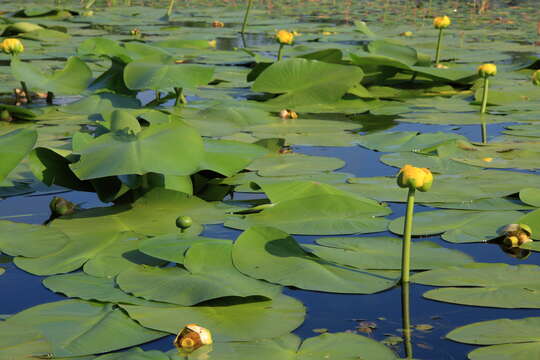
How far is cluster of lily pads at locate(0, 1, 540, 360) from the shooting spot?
127 centimetres

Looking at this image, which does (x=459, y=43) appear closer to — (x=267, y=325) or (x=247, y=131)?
(x=247, y=131)

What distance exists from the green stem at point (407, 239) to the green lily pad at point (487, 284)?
0.05 meters

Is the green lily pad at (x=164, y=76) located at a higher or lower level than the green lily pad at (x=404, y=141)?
higher

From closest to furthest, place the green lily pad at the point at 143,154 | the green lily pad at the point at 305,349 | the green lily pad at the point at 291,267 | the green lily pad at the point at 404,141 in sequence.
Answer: the green lily pad at the point at 305,349, the green lily pad at the point at 291,267, the green lily pad at the point at 143,154, the green lily pad at the point at 404,141

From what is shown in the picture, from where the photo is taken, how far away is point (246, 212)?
1.86 m

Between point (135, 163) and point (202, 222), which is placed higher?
point (135, 163)

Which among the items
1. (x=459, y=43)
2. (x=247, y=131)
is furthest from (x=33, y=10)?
(x=247, y=131)

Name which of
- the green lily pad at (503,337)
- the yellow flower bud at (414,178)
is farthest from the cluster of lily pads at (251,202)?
the yellow flower bud at (414,178)

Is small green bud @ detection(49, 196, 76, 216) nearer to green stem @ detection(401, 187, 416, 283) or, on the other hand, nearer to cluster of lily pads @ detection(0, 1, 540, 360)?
cluster of lily pads @ detection(0, 1, 540, 360)

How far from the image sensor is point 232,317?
1288 millimetres

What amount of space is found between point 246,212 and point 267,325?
624mm

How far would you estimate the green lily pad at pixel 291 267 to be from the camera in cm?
142

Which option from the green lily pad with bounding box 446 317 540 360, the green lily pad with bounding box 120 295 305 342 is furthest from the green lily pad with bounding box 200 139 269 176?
the green lily pad with bounding box 446 317 540 360

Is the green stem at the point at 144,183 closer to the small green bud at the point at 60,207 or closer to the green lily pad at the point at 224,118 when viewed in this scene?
the small green bud at the point at 60,207
